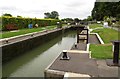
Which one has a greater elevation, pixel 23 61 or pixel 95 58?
pixel 95 58

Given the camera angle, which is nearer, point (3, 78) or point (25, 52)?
point (3, 78)

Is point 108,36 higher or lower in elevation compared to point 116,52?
higher

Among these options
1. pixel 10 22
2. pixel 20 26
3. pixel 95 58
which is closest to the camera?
pixel 95 58

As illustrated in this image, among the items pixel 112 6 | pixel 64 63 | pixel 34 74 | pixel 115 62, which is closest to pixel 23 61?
pixel 34 74

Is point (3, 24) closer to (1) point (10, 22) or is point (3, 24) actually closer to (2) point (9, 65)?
(1) point (10, 22)

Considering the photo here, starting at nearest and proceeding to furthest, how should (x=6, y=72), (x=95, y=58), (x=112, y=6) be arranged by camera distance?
(x=95, y=58), (x=6, y=72), (x=112, y=6)

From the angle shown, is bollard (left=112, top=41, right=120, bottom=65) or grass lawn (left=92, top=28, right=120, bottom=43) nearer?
bollard (left=112, top=41, right=120, bottom=65)

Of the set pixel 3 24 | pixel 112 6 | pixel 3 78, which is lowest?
pixel 3 78

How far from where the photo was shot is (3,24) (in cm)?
2102

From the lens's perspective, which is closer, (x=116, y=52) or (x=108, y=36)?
(x=116, y=52)

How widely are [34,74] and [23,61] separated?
309 centimetres

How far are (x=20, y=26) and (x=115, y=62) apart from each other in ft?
67.0

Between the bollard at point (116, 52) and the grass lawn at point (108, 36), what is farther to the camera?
the grass lawn at point (108, 36)

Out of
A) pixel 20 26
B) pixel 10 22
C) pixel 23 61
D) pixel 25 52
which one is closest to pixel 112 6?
pixel 20 26
